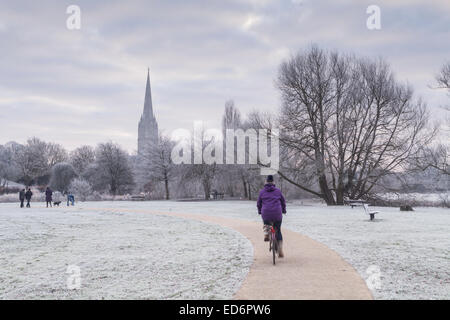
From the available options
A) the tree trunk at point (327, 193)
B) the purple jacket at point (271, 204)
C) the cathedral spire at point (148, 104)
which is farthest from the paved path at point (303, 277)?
the cathedral spire at point (148, 104)

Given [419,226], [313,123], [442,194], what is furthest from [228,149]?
[419,226]

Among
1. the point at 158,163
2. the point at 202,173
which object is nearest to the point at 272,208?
the point at 202,173

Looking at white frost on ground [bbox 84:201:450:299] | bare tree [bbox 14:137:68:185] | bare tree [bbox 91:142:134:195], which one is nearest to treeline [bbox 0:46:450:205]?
white frost on ground [bbox 84:201:450:299]

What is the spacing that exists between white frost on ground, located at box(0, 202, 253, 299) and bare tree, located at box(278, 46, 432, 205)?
19907 millimetres

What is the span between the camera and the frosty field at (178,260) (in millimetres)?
6137

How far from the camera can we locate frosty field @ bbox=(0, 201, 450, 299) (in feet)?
20.1

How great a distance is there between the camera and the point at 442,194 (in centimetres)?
3091

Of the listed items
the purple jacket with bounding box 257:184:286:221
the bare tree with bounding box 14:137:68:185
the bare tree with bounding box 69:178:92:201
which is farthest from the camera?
the bare tree with bounding box 14:137:68:185

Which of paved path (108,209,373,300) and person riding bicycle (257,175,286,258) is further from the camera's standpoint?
person riding bicycle (257,175,286,258)

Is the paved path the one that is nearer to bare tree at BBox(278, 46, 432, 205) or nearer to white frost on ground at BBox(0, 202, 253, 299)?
white frost on ground at BBox(0, 202, 253, 299)

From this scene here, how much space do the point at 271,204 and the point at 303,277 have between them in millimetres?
2066

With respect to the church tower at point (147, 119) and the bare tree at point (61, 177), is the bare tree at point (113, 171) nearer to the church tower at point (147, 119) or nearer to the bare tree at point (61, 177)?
the bare tree at point (61, 177)

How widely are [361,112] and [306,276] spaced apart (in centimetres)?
2818

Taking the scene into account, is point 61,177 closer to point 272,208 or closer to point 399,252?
point 272,208
